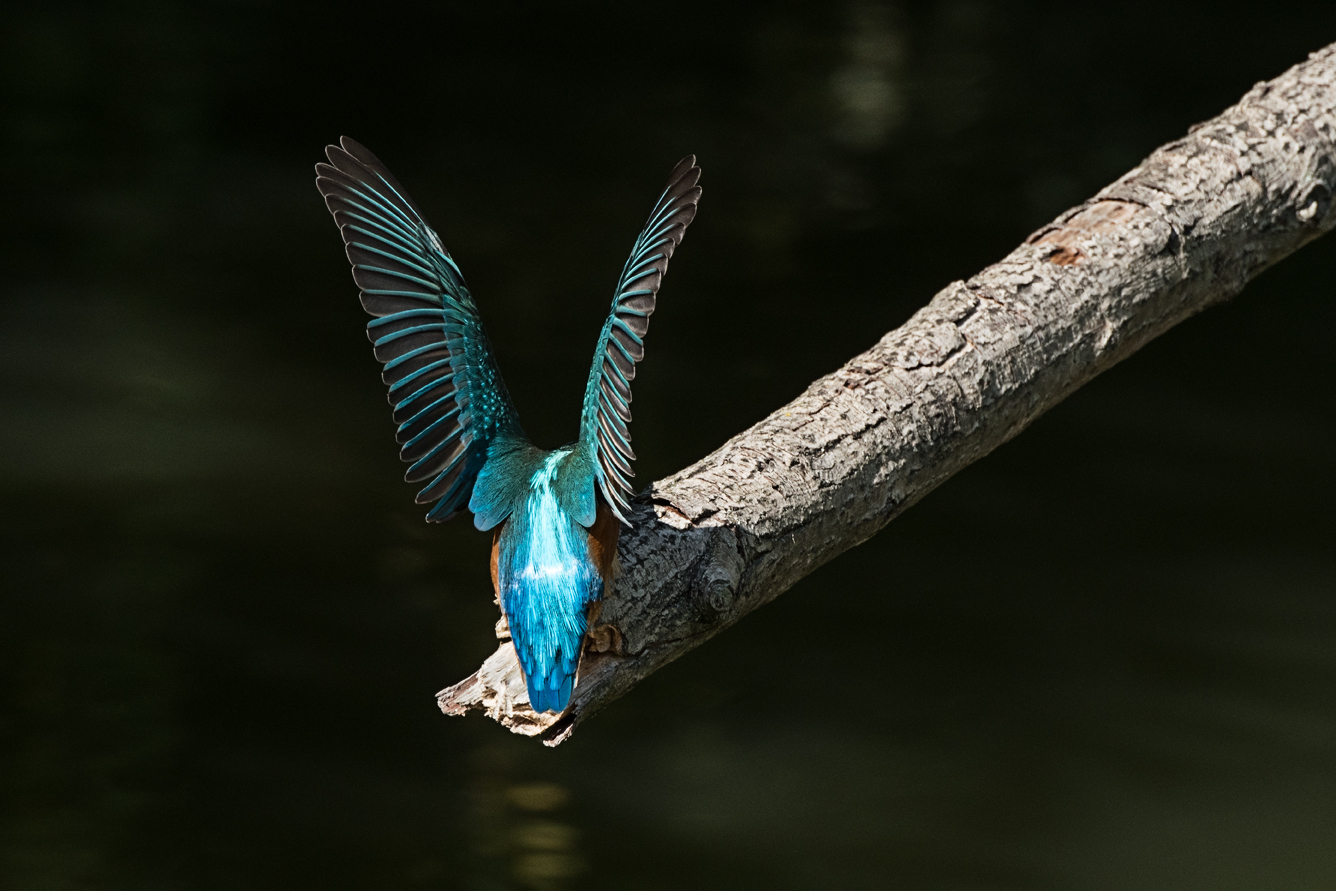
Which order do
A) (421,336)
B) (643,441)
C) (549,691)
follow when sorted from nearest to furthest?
(549,691)
(421,336)
(643,441)

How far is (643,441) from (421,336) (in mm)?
1671

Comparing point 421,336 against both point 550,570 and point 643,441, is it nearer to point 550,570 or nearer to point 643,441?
point 550,570

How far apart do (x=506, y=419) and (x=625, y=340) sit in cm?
20

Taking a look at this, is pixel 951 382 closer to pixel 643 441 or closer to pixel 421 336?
pixel 421 336

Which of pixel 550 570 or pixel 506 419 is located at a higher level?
pixel 506 419

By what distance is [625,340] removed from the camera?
1181 millimetres

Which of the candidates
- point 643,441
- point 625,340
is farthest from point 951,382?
point 643,441

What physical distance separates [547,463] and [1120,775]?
1.52 metres

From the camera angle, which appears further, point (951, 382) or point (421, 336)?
point (951, 382)

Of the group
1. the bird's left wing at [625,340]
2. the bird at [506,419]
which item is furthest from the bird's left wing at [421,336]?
the bird's left wing at [625,340]

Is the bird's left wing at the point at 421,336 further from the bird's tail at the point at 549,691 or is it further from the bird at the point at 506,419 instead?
the bird's tail at the point at 549,691

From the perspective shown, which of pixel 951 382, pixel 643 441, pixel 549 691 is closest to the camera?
pixel 549 691

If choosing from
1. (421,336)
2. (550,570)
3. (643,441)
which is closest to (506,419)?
(421,336)

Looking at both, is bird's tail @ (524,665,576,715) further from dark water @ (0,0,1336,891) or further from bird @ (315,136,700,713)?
dark water @ (0,0,1336,891)
